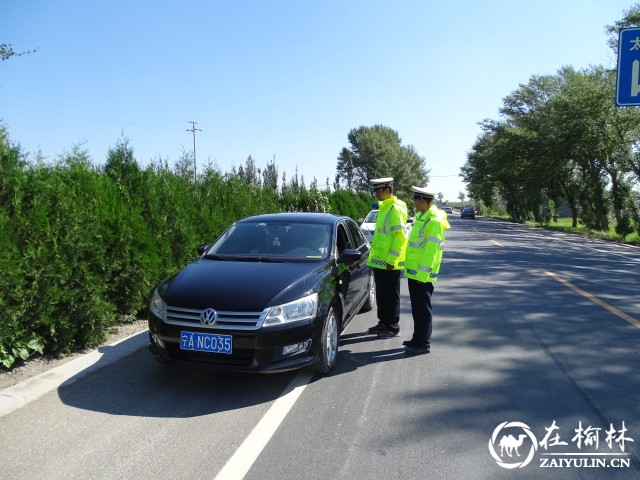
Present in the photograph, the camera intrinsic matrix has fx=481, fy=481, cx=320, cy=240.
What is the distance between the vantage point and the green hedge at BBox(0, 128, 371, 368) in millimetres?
4508

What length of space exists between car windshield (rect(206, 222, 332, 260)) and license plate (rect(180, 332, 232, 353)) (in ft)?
4.51

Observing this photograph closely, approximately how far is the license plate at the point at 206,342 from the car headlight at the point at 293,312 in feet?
1.16

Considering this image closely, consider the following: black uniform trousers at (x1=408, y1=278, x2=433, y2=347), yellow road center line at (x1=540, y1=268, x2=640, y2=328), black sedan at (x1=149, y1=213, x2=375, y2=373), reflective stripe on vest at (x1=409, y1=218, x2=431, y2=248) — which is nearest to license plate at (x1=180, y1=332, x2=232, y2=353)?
black sedan at (x1=149, y1=213, x2=375, y2=373)

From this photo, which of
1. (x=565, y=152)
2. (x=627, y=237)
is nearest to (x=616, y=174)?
(x=565, y=152)

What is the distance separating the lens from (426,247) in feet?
17.4

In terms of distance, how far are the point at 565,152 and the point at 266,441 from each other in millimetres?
35624

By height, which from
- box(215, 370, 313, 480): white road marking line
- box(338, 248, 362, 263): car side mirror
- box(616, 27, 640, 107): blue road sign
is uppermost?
box(616, 27, 640, 107): blue road sign

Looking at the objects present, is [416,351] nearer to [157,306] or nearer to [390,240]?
[390,240]

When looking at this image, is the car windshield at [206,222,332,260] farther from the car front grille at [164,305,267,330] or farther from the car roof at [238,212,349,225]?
the car front grille at [164,305,267,330]

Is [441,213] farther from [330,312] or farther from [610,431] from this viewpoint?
[610,431]

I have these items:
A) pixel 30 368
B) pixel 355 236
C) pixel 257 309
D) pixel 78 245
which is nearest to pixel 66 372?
pixel 30 368

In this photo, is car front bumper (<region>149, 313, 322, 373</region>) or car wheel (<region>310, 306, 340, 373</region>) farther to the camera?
car wheel (<region>310, 306, 340, 373</region>)

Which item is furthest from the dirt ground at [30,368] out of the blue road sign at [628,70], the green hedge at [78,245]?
the blue road sign at [628,70]

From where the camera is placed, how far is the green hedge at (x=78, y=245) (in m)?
4.51
